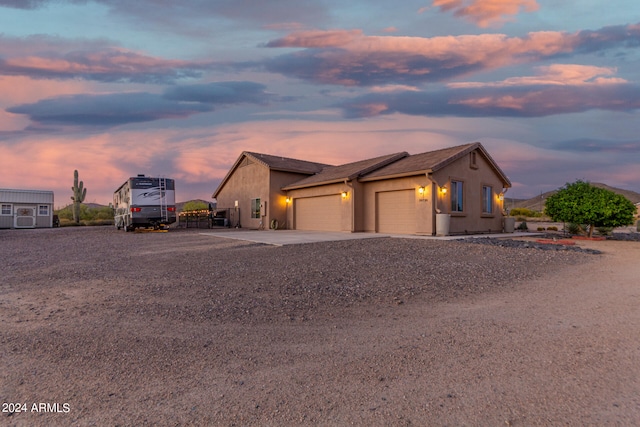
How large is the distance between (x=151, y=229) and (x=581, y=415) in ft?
71.9

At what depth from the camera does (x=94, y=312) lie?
16.1ft

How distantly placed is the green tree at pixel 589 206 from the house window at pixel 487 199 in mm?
2482

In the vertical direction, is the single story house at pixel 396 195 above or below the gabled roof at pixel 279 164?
below

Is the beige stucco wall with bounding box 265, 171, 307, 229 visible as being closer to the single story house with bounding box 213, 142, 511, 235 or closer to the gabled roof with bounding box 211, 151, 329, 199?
the single story house with bounding box 213, 142, 511, 235

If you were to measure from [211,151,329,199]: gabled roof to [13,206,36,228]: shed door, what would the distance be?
17.1 metres

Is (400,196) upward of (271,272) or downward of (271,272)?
upward

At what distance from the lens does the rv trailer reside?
62.7 ft

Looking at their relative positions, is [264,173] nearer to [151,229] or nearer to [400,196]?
[151,229]

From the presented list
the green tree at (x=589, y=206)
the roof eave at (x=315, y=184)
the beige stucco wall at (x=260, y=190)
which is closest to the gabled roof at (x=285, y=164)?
the beige stucco wall at (x=260, y=190)

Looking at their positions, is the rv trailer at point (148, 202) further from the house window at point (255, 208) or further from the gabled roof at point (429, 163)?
the gabled roof at point (429, 163)

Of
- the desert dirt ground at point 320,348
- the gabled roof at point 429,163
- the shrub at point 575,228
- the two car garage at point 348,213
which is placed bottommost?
the desert dirt ground at point 320,348

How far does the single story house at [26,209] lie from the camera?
3041cm

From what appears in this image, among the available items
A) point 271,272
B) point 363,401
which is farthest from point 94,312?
point 363,401

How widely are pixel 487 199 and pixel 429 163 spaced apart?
16.1ft
